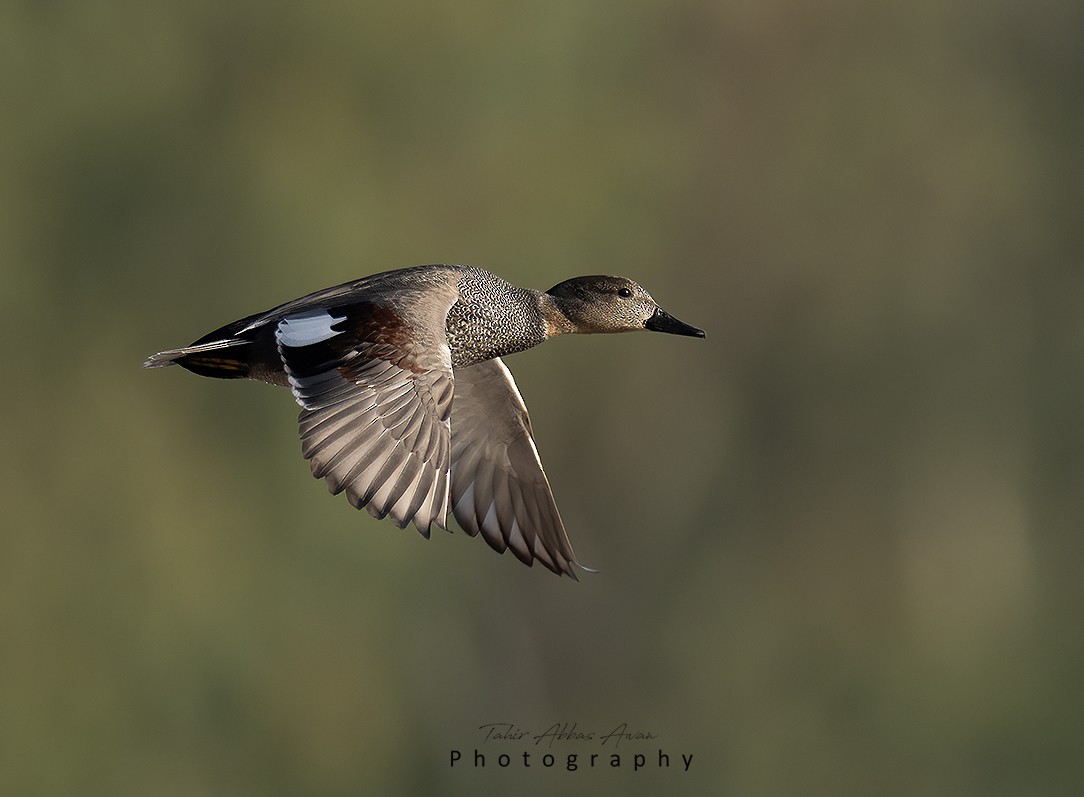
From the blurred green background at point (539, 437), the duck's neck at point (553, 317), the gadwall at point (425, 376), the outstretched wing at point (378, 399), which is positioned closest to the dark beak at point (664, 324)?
the gadwall at point (425, 376)

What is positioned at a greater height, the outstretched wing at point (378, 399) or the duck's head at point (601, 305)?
the duck's head at point (601, 305)

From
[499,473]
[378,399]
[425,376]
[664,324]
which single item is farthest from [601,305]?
[378,399]

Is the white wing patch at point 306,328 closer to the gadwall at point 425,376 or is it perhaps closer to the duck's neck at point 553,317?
the gadwall at point 425,376

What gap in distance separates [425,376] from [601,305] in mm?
1327

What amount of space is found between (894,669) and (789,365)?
414cm

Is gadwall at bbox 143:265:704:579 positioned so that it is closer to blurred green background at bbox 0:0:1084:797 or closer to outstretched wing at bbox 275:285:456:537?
outstretched wing at bbox 275:285:456:537

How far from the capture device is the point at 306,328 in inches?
265

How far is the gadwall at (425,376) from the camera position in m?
6.21

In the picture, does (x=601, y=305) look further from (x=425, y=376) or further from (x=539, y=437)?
(x=539, y=437)

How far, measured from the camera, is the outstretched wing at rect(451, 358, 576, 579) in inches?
308

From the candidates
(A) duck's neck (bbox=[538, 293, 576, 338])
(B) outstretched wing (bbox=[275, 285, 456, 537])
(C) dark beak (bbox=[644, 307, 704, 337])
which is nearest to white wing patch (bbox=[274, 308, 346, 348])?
(B) outstretched wing (bbox=[275, 285, 456, 537])

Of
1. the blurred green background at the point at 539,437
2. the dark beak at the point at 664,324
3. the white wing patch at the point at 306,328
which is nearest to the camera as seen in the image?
the white wing patch at the point at 306,328

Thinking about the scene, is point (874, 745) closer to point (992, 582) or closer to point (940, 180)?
point (992, 582)

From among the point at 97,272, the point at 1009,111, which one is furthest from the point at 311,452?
the point at 1009,111
